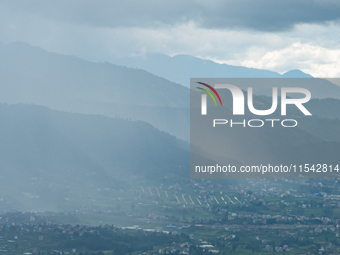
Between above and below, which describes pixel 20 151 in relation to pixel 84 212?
above

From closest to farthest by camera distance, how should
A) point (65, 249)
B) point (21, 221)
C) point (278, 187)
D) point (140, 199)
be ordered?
1. point (65, 249)
2. point (21, 221)
3. point (140, 199)
4. point (278, 187)

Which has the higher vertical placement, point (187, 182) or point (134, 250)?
point (187, 182)

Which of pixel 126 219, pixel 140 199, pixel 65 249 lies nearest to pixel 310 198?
pixel 140 199

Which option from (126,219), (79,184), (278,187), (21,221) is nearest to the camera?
(21,221)

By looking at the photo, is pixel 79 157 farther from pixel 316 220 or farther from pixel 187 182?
pixel 316 220

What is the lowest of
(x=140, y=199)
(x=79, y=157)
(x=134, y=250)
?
(x=134, y=250)

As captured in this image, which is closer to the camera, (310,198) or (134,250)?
(134,250)

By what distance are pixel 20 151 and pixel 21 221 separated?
2636 inches

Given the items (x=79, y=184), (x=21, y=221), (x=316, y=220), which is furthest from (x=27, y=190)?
(x=316, y=220)

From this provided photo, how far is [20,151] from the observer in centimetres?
19538

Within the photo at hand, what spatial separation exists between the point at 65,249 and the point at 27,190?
5921cm

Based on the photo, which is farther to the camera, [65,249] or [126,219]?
[126,219]

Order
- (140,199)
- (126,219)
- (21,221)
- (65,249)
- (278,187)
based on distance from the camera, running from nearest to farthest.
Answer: (65,249) → (21,221) → (126,219) → (140,199) → (278,187)

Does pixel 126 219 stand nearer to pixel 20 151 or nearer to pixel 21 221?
pixel 21 221
